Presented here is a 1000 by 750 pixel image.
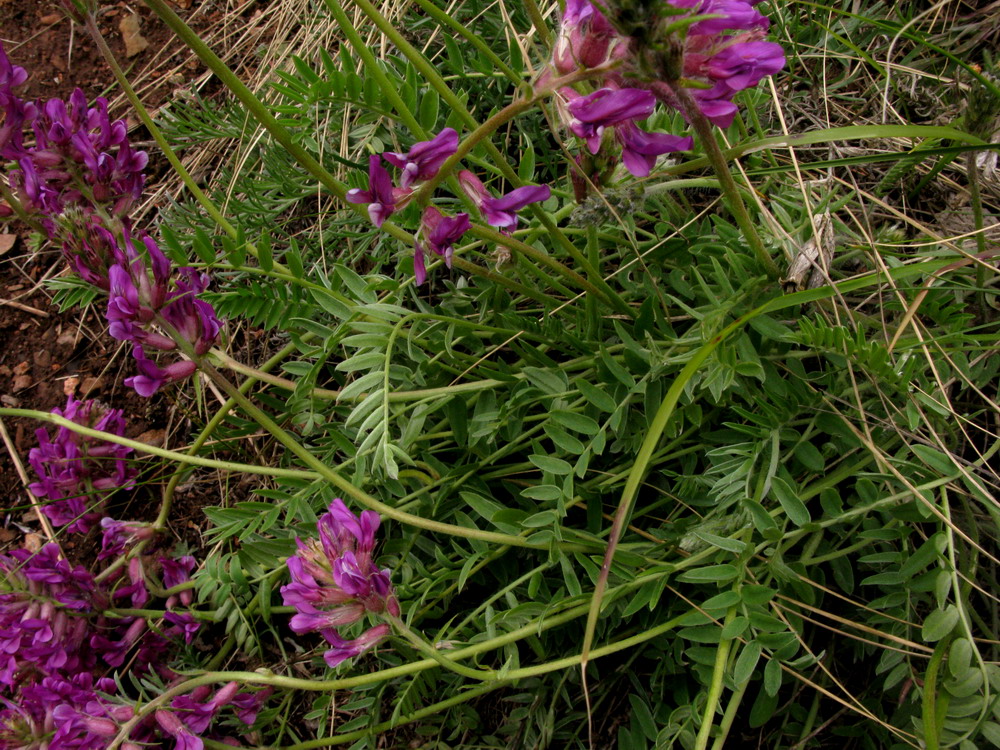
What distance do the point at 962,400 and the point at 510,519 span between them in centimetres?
87

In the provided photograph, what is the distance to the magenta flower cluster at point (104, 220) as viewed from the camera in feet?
4.62

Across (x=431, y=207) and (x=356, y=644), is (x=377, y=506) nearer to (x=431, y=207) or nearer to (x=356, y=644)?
(x=356, y=644)

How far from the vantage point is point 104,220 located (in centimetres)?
164

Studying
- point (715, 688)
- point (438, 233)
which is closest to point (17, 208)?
point (438, 233)

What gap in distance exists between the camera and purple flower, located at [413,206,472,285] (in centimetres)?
116

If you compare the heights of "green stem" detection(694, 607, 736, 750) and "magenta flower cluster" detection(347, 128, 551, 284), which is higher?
"magenta flower cluster" detection(347, 128, 551, 284)

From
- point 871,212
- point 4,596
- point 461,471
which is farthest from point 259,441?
point 871,212

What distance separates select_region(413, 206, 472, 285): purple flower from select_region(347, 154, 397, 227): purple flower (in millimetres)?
75

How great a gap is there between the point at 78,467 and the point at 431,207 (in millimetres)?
1398

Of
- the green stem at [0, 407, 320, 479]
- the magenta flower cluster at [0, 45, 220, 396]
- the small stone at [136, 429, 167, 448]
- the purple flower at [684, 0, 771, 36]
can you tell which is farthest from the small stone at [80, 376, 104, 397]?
the purple flower at [684, 0, 771, 36]

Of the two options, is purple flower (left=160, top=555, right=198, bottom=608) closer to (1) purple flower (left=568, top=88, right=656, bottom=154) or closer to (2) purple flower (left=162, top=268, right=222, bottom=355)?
(2) purple flower (left=162, top=268, right=222, bottom=355)

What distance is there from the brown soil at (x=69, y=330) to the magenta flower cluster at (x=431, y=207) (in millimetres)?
1148

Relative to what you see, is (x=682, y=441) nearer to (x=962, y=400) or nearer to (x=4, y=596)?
(x=962, y=400)

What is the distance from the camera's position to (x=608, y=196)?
1.31 metres
